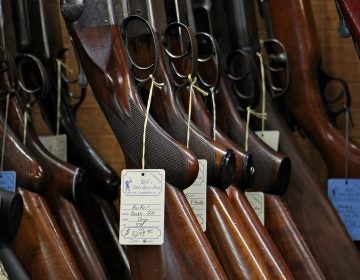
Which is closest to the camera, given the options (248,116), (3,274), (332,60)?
(3,274)

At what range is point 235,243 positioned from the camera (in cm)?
178

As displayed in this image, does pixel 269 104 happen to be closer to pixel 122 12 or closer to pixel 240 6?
pixel 240 6

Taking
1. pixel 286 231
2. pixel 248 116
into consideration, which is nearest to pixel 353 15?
pixel 248 116

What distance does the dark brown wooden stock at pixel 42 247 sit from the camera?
6.02 ft

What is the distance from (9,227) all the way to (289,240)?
0.68 m

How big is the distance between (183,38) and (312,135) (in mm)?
562

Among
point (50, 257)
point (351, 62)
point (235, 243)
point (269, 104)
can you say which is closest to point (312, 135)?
point (269, 104)

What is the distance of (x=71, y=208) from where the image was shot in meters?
2.07

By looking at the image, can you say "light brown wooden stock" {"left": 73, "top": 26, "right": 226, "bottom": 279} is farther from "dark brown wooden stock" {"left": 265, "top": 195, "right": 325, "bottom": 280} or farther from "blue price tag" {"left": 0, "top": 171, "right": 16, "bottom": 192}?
"dark brown wooden stock" {"left": 265, "top": 195, "right": 325, "bottom": 280}

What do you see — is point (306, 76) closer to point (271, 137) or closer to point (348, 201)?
point (271, 137)

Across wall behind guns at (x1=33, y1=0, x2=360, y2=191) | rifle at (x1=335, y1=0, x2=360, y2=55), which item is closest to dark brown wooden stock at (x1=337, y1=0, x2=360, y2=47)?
rifle at (x1=335, y1=0, x2=360, y2=55)

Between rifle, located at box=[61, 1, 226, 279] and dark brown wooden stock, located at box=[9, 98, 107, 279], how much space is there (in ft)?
0.90

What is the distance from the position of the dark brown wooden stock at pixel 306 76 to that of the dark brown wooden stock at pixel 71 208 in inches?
26.5

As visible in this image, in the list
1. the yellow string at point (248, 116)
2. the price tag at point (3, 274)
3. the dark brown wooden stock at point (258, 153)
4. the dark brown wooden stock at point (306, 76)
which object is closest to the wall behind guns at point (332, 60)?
the dark brown wooden stock at point (306, 76)
